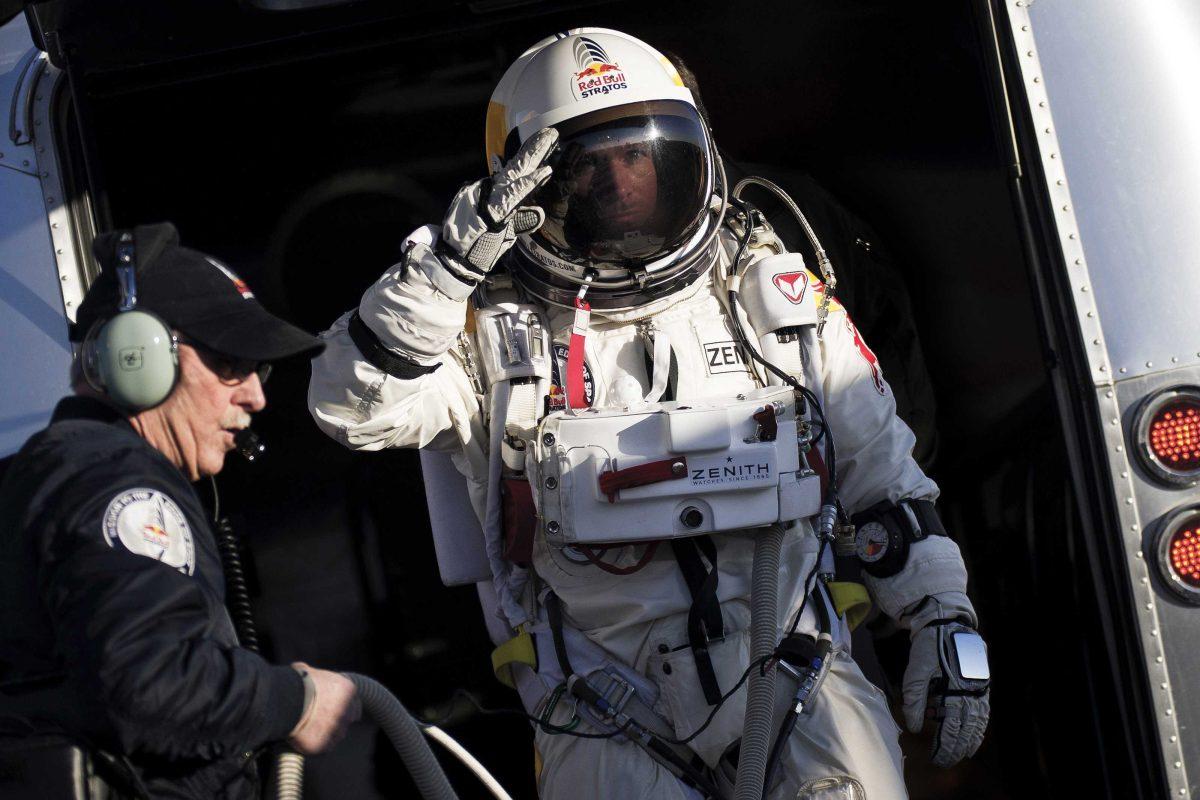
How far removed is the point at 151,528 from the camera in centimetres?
152

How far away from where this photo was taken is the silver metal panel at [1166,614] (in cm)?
221

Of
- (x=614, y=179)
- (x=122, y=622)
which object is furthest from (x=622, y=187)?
(x=122, y=622)

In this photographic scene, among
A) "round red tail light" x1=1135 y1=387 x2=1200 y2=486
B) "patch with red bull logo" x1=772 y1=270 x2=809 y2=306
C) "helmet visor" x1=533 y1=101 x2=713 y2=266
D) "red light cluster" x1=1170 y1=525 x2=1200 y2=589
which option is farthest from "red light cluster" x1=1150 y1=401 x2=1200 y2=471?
"helmet visor" x1=533 y1=101 x2=713 y2=266

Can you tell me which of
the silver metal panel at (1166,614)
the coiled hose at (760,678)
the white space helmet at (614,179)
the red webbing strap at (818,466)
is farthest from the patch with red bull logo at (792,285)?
the silver metal panel at (1166,614)

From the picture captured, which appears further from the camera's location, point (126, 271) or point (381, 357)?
point (381, 357)

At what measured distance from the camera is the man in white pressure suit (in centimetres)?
240

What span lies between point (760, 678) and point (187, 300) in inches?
46.5

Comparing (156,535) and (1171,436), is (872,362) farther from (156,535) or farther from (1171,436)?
(156,535)

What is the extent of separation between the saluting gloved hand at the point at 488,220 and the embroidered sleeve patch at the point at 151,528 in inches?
35.0

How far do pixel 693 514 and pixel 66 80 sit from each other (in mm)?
1473

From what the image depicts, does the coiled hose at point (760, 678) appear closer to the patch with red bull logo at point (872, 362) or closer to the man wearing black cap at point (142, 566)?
the patch with red bull logo at point (872, 362)

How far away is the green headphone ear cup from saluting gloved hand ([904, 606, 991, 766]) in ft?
5.26

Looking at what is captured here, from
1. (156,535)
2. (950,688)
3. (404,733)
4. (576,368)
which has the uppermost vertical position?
(576,368)

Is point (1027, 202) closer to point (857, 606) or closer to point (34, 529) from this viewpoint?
point (857, 606)
